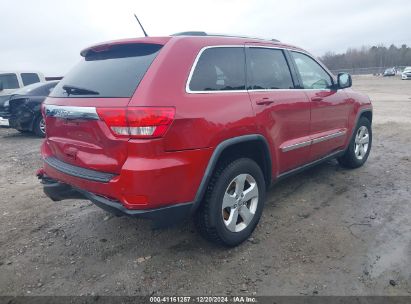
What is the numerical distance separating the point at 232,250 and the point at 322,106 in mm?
2140

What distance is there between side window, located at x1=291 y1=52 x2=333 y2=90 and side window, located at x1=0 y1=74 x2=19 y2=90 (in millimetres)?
10074

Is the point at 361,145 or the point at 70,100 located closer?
the point at 70,100

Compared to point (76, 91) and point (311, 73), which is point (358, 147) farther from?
point (76, 91)

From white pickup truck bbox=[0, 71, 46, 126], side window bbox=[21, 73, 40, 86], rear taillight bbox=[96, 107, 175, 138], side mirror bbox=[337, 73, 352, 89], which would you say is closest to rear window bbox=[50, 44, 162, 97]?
rear taillight bbox=[96, 107, 175, 138]

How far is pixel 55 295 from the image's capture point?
2551mm

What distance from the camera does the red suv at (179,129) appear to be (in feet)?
7.93

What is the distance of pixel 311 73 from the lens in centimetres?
415

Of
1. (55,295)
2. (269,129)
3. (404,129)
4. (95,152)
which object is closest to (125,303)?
(55,295)

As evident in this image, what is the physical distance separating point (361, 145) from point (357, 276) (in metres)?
3.16

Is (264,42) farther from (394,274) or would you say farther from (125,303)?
(125,303)

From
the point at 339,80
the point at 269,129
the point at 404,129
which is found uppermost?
the point at 339,80

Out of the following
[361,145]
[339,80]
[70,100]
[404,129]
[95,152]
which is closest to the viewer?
[95,152]

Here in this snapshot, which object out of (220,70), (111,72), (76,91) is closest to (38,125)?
(76,91)

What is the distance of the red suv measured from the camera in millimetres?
2416
